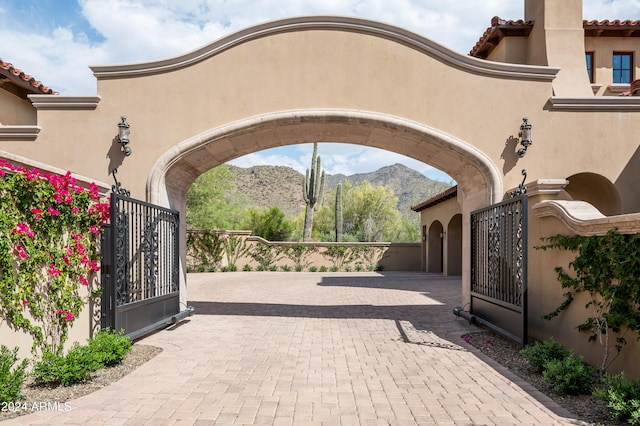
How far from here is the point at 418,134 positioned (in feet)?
28.1

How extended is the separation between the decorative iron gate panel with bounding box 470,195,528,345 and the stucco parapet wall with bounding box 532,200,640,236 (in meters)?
0.34

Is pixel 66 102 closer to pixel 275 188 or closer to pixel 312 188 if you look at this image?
pixel 312 188

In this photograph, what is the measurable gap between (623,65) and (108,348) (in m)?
16.8

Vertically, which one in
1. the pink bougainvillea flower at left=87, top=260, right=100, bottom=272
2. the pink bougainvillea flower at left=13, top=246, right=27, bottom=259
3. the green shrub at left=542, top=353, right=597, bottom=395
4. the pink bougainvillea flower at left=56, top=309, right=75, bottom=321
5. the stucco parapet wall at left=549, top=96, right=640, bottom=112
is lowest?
the green shrub at left=542, top=353, right=597, bottom=395

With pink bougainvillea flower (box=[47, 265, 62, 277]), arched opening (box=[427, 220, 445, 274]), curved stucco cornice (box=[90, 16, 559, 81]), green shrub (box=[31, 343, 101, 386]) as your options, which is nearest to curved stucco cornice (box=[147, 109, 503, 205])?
curved stucco cornice (box=[90, 16, 559, 81])

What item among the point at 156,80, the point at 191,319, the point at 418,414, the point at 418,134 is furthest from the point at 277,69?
the point at 418,414

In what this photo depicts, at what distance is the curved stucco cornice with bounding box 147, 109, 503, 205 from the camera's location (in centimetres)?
842

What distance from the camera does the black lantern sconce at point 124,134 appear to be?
824 cm

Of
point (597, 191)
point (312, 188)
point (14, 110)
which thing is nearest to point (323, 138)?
point (597, 191)

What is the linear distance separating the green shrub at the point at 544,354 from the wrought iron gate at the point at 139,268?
581 centimetres

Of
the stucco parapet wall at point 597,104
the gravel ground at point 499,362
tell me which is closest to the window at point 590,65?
the stucco parapet wall at point 597,104

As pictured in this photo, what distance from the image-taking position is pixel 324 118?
859cm

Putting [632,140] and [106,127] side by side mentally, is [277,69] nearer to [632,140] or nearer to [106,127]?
[106,127]

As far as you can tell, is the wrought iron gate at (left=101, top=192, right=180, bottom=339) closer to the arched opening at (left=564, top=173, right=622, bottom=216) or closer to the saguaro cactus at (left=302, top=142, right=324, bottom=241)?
the arched opening at (left=564, top=173, right=622, bottom=216)
